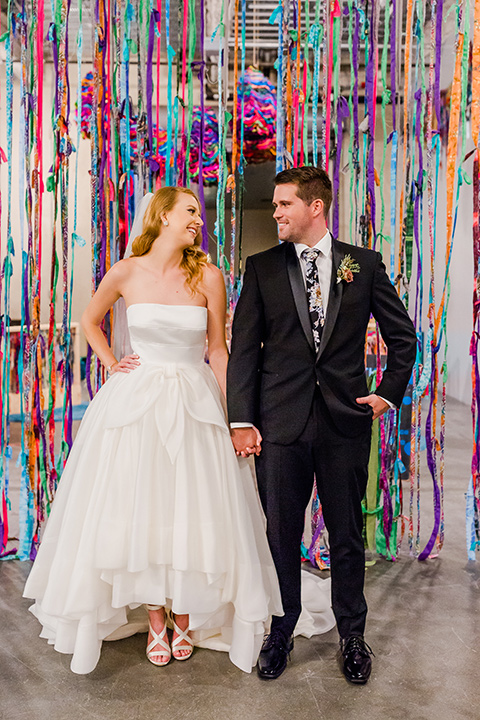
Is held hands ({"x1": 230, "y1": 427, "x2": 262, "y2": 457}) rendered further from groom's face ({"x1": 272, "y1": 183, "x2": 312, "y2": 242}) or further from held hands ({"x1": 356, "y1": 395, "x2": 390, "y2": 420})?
groom's face ({"x1": 272, "y1": 183, "x2": 312, "y2": 242})

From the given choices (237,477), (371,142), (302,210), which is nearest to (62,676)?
(237,477)

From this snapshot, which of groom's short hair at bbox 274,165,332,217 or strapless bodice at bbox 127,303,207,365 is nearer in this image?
groom's short hair at bbox 274,165,332,217

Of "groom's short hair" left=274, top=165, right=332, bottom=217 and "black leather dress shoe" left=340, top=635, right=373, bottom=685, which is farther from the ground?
"groom's short hair" left=274, top=165, right=332, bottom=217

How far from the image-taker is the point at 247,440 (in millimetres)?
1873

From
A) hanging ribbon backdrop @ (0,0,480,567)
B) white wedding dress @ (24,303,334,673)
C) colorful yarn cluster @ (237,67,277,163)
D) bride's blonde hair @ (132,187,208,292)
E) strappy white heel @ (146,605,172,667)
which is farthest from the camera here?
colorful yarn cluster @ (237,67,277,163)

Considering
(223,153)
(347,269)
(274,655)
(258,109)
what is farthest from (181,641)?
(258,109)

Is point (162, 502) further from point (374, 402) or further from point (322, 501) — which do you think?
point (374, 402)

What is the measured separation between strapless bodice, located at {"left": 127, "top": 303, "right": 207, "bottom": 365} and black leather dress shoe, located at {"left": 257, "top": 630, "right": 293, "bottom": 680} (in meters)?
0.82

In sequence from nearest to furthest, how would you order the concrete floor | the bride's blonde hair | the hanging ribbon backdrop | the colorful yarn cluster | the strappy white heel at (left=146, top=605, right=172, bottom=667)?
the concrete floor < the strappy white heel at (left=146, top=605, right=172, bottom=667) < the bride's blonde hair < the hanging ribbon backdrop < the colorful yarn cluster

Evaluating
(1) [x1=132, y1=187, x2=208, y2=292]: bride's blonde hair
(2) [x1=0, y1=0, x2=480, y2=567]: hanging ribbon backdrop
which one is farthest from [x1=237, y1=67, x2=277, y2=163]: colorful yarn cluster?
(1) [x1=132, y1=187, x2=208, y2=292]: bride's blonde hair

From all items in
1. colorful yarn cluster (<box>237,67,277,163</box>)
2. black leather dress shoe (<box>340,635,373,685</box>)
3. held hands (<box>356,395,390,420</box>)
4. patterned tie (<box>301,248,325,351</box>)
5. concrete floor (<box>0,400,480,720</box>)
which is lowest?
concrete floor (<box>0,400,480,720</box>)

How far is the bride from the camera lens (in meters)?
1.80

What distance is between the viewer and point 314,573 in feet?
8.57

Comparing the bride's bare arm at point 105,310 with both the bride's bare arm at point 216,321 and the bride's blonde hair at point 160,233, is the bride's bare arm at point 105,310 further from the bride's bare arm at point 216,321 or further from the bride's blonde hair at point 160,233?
the bride's bare arm at point 216,321
